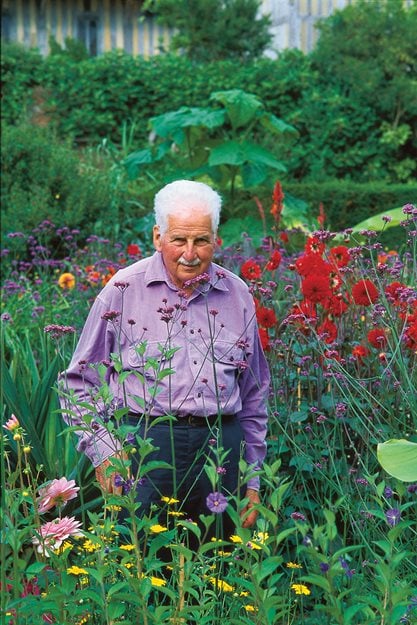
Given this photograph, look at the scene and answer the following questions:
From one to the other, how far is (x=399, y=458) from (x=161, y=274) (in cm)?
99

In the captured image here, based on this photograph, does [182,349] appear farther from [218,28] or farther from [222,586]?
[218,28]

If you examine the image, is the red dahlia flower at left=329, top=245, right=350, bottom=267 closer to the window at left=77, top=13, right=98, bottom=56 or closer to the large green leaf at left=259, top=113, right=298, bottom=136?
the large green leaf at left=259, top=113, right=298, bottom=136

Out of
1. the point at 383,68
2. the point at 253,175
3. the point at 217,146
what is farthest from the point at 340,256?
the point at 383,68

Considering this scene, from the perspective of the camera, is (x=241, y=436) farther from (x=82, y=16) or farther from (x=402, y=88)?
(x=82, y=16)

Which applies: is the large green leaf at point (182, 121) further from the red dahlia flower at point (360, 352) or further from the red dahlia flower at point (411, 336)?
the red dahlia flower at point (411, 336)

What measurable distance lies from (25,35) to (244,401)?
18.6 metres

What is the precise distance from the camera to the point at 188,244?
325 cm

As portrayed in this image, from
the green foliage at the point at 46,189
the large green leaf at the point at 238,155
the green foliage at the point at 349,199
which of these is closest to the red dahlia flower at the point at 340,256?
the large green leaf at the point at 238,155

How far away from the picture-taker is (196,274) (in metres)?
3.30

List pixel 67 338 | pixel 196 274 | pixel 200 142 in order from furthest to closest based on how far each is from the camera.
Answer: pixel 200 142 < pixel 67 338 < pixel 196 274

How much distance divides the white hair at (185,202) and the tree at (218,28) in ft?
47.0

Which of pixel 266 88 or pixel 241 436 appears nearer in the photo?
pixel 241 436

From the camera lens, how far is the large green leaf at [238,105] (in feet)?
28.4

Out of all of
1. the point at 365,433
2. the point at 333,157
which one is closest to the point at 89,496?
the point at 365,433
